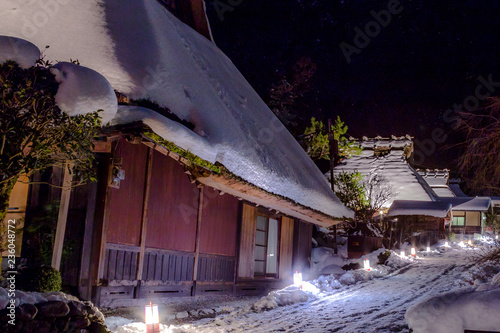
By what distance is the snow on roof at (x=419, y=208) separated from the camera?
25.6 meters

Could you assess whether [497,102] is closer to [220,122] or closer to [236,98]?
[220,122]

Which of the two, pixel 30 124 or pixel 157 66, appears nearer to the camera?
pixel 30 124

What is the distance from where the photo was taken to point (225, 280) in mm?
10195

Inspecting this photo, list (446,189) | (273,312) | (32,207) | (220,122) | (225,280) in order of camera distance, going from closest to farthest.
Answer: (32,207) < (220,122) < (273,312) < (225,280) < (446,189)

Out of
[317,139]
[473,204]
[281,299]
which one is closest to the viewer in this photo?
[281,299]

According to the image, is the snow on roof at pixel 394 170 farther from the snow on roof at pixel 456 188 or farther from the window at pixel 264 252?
the snow on roof at pixel 456 188

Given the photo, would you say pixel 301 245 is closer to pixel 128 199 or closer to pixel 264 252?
pixel 264 252

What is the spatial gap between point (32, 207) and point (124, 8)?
3.91m

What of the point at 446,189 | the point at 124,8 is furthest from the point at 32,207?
the point at 446,189

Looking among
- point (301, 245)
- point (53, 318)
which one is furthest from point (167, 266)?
point (301, 245)

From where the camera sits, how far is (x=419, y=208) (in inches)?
1023

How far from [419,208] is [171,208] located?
21.1 metres

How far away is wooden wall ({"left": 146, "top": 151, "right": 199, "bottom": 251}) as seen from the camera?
7.93m

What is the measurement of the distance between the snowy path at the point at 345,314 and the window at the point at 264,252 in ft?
7.35
